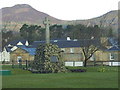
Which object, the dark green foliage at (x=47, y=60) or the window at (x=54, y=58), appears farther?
the window at (x=54, y=58)

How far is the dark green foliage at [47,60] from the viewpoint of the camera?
37812 mm

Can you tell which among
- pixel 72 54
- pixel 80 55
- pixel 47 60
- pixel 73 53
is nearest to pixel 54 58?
pixel 47 60

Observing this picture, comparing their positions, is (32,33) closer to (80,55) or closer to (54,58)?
(80,55)

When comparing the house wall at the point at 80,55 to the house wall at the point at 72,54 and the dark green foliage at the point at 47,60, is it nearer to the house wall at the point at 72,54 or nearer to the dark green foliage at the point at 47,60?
the house wall at the point at 72,54

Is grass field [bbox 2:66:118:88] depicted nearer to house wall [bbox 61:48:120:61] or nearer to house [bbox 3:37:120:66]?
house [bbox 3:37:120:66]

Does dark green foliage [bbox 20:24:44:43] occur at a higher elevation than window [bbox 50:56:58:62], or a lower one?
higher

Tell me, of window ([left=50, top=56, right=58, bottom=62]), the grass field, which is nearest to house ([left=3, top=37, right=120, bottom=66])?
window ([left=50, top=56, right=58, bottom=62])

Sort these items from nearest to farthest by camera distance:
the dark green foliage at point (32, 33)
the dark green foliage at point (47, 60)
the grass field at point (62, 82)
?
the grass field at point (62, 82), the dark green foliage at point (47, 60), the dark green foliage at point (32, 33)

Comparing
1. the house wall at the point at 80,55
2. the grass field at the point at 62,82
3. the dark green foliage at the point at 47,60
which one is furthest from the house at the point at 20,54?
the grass field at the point at 62,82

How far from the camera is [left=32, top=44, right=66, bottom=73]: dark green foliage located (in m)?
37.8

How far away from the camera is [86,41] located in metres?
62.6

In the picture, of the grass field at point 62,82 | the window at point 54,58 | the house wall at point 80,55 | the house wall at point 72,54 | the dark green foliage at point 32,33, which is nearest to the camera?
the grass field at point 62,82

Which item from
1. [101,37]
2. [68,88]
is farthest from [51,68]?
[101,37]

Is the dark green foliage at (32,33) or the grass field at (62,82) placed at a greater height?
the dark green foliage at (32,33)
